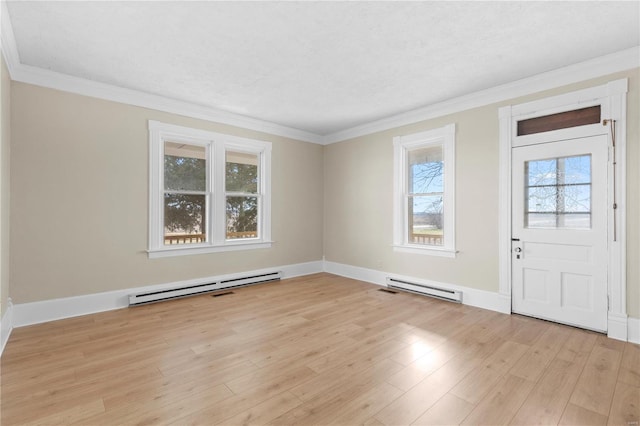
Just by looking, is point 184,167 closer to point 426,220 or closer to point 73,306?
point 73,306

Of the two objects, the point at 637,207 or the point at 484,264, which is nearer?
the point at 637,207

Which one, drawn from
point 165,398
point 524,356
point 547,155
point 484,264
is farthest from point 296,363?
point 547,155

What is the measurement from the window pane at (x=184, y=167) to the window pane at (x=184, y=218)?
153 mm

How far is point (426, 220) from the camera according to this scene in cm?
491

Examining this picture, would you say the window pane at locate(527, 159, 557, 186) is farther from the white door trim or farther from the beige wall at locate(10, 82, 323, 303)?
the beige wall at locate(10, 82, 323, 303)

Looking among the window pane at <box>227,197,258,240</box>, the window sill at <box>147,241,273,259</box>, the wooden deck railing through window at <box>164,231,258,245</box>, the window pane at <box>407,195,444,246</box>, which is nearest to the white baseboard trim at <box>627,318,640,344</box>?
the window pane at <box>407,195,444,246</box>

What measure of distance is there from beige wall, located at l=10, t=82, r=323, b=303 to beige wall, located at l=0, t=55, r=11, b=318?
13cm

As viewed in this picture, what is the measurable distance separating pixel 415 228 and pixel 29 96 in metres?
5.31

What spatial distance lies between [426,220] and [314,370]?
10.5 ft

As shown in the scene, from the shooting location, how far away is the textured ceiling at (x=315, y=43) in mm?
2451

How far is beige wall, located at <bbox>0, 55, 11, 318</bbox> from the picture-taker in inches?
116

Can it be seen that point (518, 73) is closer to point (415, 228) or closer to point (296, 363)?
point (415, 228)

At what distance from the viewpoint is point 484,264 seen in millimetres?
4137

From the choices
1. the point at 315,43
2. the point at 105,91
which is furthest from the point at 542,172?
the point at 105,91
